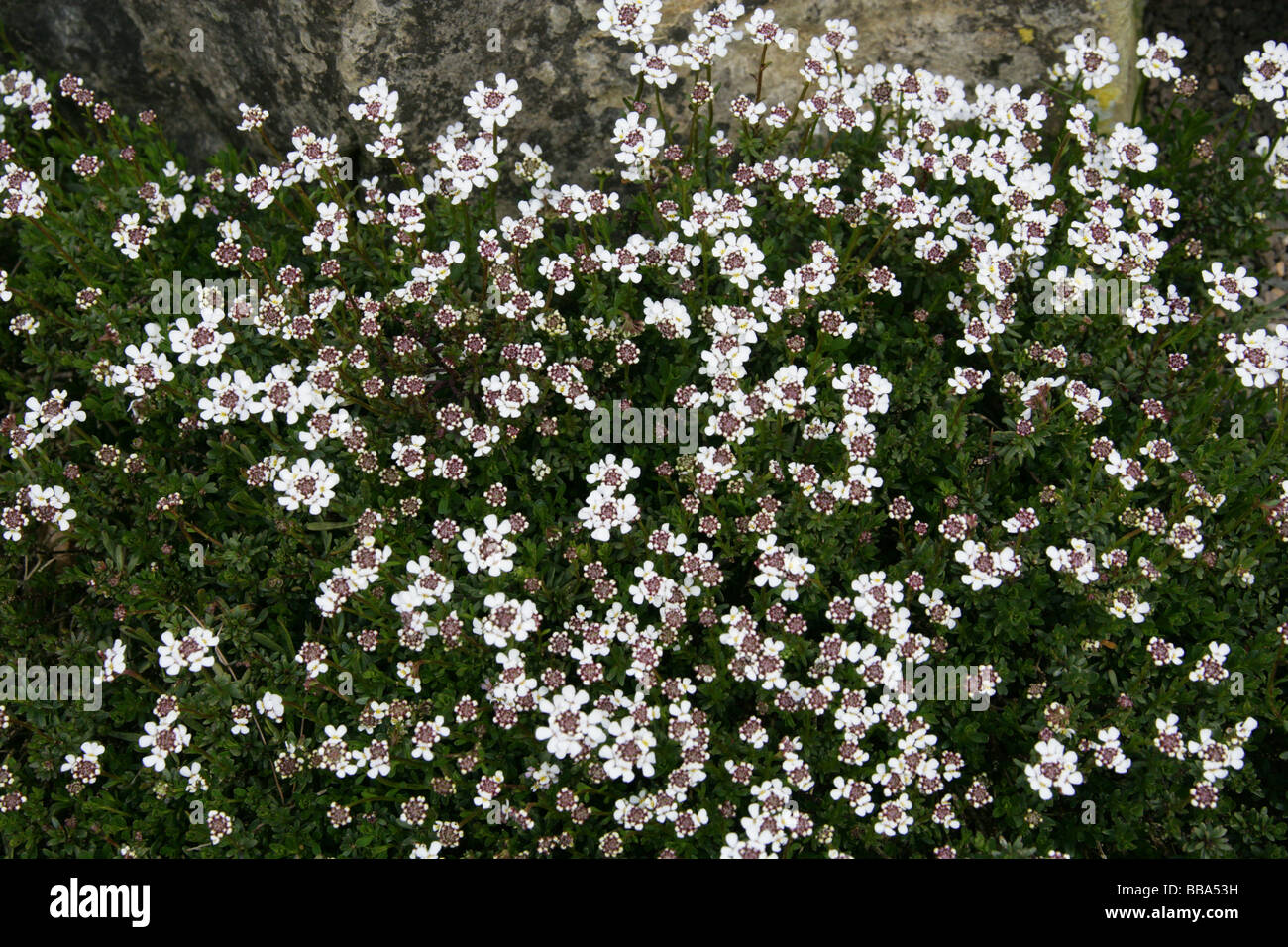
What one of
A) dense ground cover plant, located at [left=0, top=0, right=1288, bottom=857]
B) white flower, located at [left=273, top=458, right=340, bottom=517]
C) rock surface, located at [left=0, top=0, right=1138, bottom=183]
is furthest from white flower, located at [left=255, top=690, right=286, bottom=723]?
rock surface, located at [left=0, top=0, right=1138, bottom=183]

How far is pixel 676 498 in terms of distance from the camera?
5.56 meters

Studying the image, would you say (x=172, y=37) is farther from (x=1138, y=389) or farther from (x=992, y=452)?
(x=1138, y=389)

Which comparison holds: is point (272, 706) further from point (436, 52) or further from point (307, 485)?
point (436, 52)

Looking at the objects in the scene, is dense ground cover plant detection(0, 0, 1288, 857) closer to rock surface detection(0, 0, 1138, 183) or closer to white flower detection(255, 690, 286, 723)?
white flower detection(255, 690, 286, 723)

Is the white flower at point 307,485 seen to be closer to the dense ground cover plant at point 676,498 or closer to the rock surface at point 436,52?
the dense ground cover plant at point 676,498

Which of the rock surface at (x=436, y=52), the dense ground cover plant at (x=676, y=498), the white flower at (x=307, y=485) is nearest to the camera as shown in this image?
the dense ground cover plant at (x=676, y=498)

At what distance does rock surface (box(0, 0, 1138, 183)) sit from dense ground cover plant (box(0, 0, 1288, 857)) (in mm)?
370

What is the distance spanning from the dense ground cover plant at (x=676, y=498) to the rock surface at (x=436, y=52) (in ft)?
1.22

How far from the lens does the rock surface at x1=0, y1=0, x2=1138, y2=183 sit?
6.23m

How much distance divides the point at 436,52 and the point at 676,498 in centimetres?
315

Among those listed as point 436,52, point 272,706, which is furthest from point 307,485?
point 436,52

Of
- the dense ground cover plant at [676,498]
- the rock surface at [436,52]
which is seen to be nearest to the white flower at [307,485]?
the dense ground cover plant at [676,498]

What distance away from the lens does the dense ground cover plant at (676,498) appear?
4.98m
